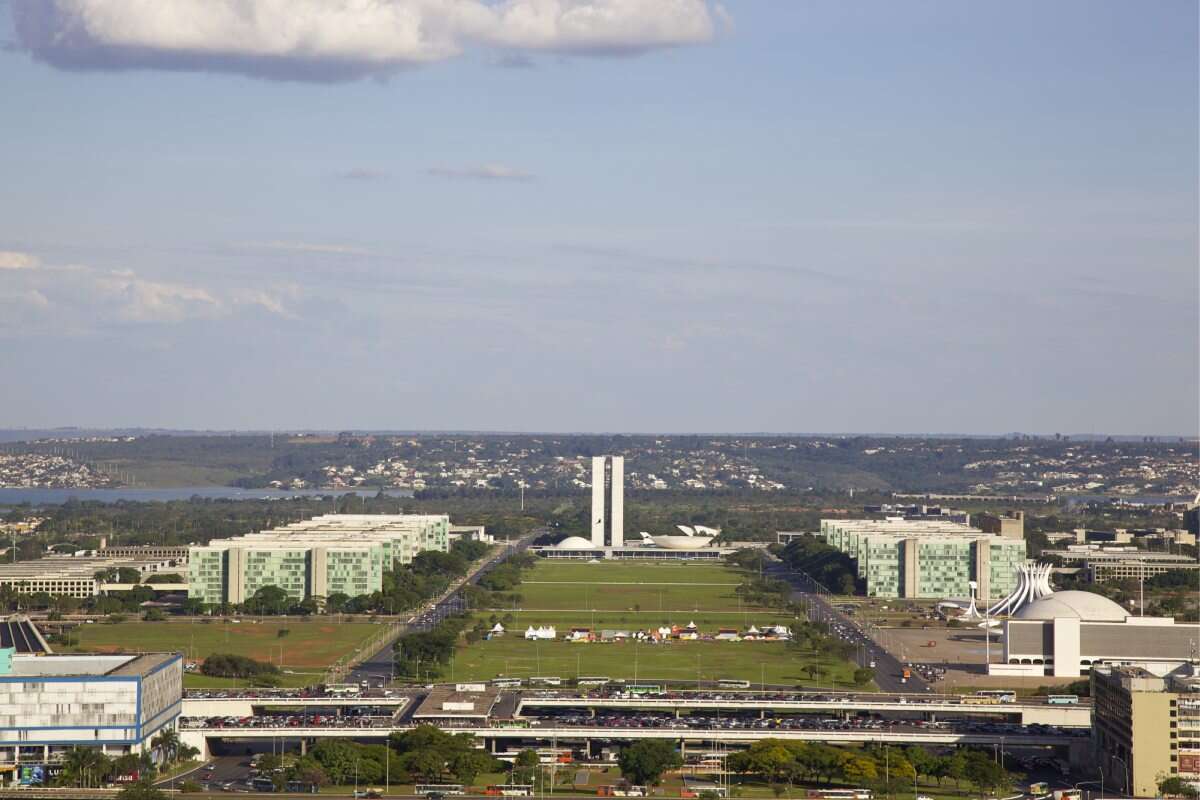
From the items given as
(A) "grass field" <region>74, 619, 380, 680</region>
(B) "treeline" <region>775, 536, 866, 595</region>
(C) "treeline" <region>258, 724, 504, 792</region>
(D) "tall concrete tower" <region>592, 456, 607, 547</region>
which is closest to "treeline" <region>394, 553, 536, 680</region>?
(A) "grass field" <region>74, 619, 380, 680</region>

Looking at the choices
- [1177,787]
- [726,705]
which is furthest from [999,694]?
[1177,787]

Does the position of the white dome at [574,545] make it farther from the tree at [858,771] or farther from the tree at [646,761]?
the tree at [858,771]

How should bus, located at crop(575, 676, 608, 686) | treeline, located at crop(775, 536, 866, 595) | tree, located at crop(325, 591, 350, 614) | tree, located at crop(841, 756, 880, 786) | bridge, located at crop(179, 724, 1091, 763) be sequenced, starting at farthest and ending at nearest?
1. treeline, located at crop(775, 536, 866, 595)
2. tree, located at crop(325, 591, 350, 614)
3. bus, located at crop(575, 676, 608, 686)
4. bridge, located at crop(179, 724, 1091, 763)
5. tree, located at crop(841, 756, 880, 786)

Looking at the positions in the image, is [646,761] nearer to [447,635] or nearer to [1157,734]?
[1157,734]

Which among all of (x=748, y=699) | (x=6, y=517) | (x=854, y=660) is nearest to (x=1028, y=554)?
(x=854, y=660)

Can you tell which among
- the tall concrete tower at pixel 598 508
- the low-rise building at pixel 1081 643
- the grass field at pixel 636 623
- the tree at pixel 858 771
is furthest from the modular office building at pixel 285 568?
the tree at pixel 858 771

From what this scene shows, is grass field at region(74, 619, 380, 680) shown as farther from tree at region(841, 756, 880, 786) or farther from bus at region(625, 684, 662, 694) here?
tree at region(841, 756, 880, 786)

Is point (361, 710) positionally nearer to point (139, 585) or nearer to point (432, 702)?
point (432, 702)
